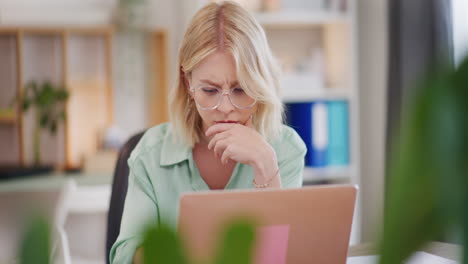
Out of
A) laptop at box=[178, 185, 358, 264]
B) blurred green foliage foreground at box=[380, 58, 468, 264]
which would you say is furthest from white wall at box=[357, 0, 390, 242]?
blurred green foliage foreground at box=[380, 58, 468, 264]

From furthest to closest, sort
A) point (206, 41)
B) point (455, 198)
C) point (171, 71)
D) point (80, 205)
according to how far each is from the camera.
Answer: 1. point (171, 71)
2. point (80, 205)
3. point (206, 41)
4. point (455, 198)

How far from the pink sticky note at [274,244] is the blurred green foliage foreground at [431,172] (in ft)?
1.99

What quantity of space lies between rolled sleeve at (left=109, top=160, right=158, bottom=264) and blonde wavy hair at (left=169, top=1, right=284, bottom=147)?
137 millimetres

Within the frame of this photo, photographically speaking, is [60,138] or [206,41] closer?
[206,41]

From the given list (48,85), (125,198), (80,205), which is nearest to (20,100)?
(48,85)

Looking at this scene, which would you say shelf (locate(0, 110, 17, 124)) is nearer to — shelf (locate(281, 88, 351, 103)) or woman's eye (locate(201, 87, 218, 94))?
shelf (locate(281, 88, 351, 103))

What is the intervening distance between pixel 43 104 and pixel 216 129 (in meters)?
2.48

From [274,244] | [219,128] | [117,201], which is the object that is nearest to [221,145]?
[219,128]

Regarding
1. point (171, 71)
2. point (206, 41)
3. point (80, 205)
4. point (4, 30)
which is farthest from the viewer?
point (171, 71)

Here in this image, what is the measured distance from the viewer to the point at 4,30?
3588 millimetres

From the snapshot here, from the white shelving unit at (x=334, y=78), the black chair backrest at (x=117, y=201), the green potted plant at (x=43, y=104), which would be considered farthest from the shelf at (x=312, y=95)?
the black chair backrest at (x=117, y=201)

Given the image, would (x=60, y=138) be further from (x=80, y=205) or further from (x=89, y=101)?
(x=80, y=205)

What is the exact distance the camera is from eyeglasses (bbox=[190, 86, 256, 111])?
55.0 inches

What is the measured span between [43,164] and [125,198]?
2.29m
